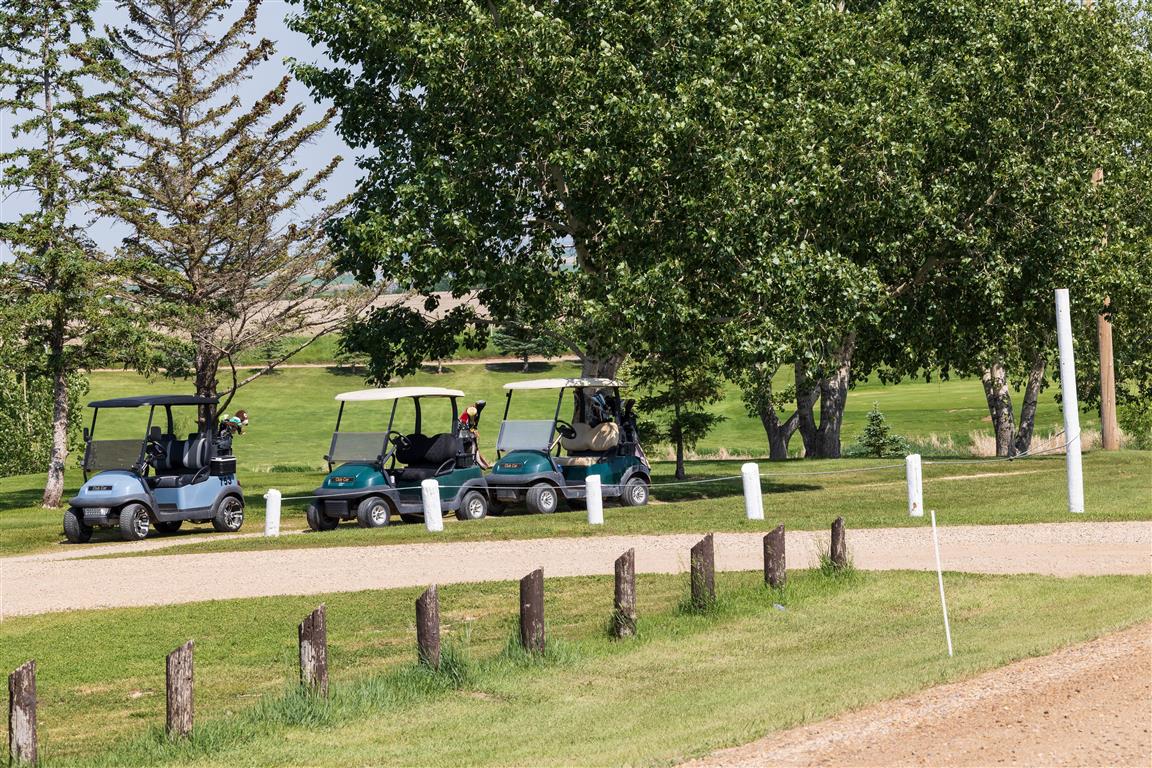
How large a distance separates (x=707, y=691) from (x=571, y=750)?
6.74 feet

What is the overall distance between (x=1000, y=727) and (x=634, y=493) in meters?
17.3

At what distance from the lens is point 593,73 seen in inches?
1137

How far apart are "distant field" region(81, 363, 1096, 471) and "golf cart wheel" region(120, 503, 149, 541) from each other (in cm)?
2219

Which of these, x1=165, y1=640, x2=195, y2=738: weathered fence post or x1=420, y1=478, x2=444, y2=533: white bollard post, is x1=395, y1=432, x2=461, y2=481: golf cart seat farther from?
x1=165, y1=640, x2=195, y2=738: weathered fence post

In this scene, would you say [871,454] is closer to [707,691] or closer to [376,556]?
[376,556]

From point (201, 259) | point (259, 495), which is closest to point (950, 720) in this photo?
point (259, 495)

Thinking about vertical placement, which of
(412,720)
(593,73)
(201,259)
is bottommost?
(412,720)

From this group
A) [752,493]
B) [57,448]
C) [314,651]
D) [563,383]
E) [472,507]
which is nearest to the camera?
[314,651]

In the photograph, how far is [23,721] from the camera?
8875 millimetres

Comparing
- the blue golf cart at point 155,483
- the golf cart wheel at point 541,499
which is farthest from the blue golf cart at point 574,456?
the blue golf cart at point 155,483

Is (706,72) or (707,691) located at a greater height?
(706,72)

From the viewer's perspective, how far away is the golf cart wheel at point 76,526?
78.9ft

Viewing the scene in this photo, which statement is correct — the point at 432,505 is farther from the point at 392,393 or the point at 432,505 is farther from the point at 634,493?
the point at 634,493

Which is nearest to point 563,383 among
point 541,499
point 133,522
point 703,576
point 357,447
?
point 541,499
